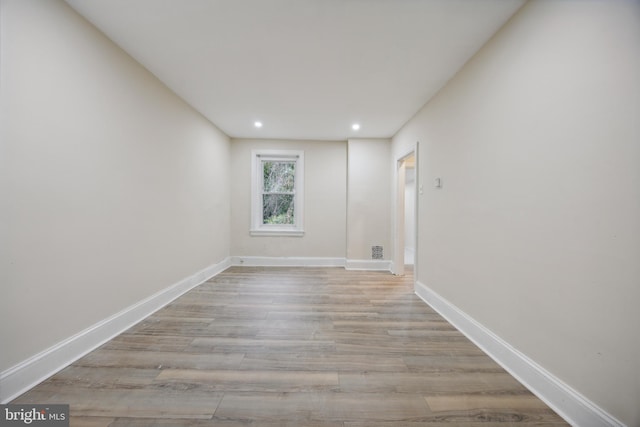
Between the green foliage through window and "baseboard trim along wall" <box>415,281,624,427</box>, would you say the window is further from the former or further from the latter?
"baseboard trim along wall" <box>415,281,624,427</box>

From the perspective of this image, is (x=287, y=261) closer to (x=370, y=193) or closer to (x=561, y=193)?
(x=370, y=193)

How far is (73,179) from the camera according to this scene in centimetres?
176

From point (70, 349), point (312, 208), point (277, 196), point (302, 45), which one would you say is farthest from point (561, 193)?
point (277, 196)

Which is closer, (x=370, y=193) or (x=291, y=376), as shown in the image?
(x=291, y=376)

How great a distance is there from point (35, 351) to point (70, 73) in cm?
185

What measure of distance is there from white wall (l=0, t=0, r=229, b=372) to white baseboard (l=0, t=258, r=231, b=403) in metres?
0.06

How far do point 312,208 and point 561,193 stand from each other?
12.6ft

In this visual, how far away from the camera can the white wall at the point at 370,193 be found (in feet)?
15.3

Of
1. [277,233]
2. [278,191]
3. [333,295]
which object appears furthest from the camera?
[278,191]

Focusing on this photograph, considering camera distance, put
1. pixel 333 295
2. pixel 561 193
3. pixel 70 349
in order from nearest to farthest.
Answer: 1. pixel 561 193
2. pixel 70 349
3. pixel 333 295

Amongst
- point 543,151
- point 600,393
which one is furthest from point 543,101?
point 600,393

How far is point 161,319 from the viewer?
8.01 feet

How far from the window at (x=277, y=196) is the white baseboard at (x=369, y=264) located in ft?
3.73

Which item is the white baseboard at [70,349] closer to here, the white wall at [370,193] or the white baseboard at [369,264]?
the white baseboard at [369,264]
